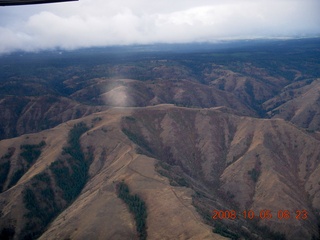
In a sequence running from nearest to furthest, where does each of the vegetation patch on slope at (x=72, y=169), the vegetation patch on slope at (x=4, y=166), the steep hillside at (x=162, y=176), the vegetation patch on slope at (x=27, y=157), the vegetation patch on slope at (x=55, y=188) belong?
the steep hillside at (x=162, y=176) → the vegetation patch on slope at (x=55, y=188) → the vegetation patch on slope at (x=72, y=169) → the vegetation patch on slope at (x=4, y=166) → the vegetation patch on slope at (x=27, y=157)

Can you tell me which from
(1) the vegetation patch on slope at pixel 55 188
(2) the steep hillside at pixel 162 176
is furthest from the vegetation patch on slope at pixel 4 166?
(1) the vegetation patch on slope at pixel 55 188

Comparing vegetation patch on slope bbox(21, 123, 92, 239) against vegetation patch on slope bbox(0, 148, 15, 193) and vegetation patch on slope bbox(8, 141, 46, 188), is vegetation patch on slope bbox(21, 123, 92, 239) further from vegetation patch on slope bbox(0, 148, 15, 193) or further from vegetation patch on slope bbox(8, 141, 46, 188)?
vegetation patch on slope bbox(0, 148, 15, 193)

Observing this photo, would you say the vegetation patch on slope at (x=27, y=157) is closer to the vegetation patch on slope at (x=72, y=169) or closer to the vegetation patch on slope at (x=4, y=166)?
the vegetation patch on slope at (x=4, y=166)

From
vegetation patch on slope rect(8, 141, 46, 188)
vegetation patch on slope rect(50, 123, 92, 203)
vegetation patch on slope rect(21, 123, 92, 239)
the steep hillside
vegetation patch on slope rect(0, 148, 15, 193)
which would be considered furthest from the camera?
vegetation patch on slope rect(8, 141, 46, 188)

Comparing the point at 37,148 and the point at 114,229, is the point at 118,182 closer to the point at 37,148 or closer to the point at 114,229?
the point at 114,229

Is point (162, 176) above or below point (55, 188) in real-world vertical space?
above

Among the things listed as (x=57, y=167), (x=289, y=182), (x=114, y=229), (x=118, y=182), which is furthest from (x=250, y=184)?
(x=57, y=167)

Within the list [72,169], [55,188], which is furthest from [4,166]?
[72,169]

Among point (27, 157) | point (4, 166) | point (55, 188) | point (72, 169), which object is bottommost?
point (55, 188)

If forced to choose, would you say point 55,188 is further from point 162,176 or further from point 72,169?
point 162,176

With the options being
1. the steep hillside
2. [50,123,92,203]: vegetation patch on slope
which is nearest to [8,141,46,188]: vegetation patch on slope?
the steep hillside
